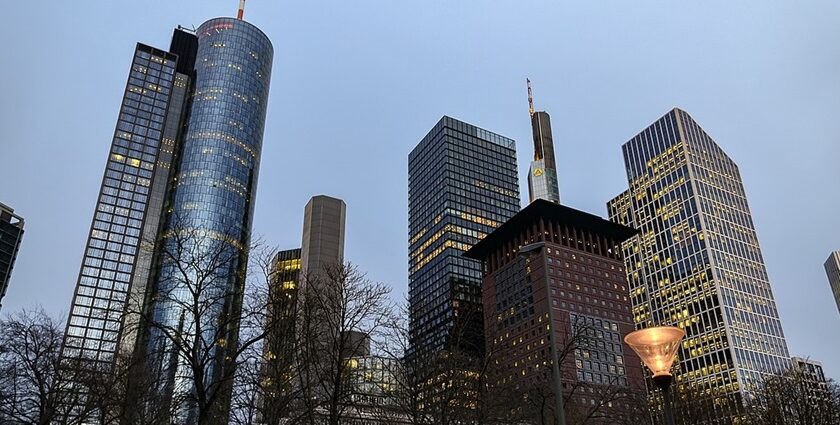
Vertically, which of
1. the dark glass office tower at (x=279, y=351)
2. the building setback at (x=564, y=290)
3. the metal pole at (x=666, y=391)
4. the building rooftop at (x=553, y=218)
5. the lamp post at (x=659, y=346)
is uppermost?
the building rooftop at (x=553, y=218)

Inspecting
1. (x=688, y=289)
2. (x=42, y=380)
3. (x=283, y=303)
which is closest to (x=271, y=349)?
(x=283, y=303)

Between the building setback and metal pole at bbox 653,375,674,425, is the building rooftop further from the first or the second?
metal pole at bbox 653,375,674,425

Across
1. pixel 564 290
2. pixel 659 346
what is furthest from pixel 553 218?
pixel 659 346

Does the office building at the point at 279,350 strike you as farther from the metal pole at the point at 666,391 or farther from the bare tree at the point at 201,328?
the metal pole at the point at 666,391

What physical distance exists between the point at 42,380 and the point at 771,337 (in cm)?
19558

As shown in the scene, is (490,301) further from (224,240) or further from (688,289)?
Answer: (224,240)

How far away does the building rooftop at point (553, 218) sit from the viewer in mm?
179500

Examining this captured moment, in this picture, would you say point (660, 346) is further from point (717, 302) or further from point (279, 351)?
point (717, 302)

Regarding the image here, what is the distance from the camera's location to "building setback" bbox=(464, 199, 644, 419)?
15538cm

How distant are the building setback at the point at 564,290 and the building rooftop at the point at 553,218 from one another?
29 centimetres

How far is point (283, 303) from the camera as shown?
95.2ft

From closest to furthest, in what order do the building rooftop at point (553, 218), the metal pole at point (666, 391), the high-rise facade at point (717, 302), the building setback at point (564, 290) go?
the metal pole at point (666, 391) → the building setback at point (564, 290) → the high-rise facade at point (717, 302) → the building rooftop at point (553, 218)

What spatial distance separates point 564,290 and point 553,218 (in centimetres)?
2497

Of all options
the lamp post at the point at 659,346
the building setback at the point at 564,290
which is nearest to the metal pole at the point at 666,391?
the lamp post at the point at 659,346
